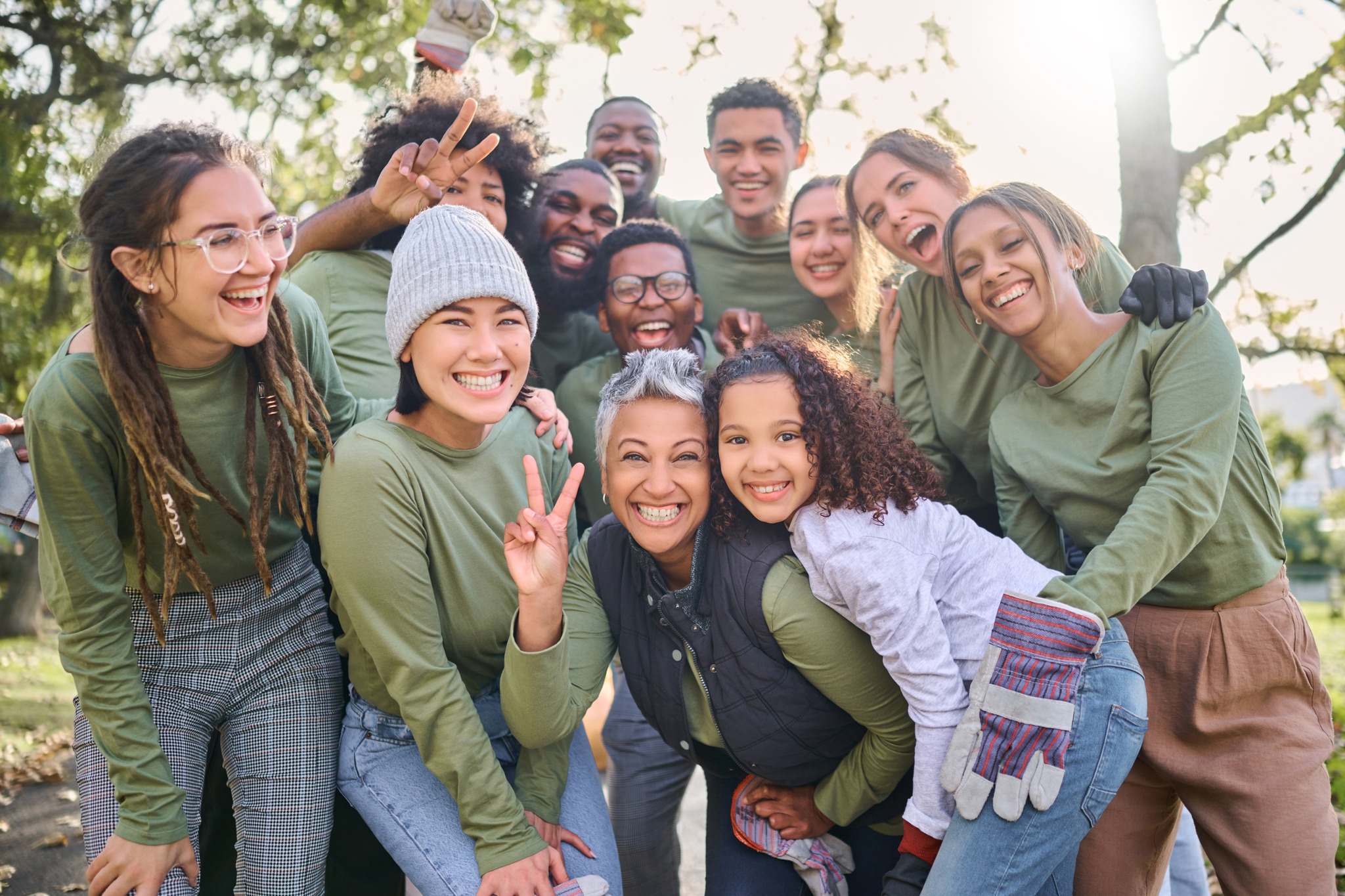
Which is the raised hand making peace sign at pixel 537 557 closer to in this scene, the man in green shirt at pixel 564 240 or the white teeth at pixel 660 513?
the white teeth at pixel 660 513

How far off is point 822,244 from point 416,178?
5.80 ft

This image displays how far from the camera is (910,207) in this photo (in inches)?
149

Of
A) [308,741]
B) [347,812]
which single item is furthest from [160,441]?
[347,812]

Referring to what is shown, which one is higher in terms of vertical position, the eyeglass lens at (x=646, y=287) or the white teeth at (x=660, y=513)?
the eyeglass lens at (x=646, y=287)

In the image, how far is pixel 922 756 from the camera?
2654 millimetres

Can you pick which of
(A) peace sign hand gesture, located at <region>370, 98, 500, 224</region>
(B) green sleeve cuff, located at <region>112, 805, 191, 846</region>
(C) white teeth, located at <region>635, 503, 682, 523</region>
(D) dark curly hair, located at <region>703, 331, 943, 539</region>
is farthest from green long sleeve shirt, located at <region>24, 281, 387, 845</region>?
(D) dark curly hair, located at <region>703, 331, 943, 539</region>

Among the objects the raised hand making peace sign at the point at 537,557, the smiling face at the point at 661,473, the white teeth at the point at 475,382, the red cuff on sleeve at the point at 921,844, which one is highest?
the white teeth at the point at 475,382

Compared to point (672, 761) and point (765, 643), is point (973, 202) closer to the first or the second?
point (765, 643)

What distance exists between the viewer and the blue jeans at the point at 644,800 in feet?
12.8

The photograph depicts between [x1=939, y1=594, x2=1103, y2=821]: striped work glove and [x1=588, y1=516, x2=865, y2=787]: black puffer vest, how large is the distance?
0.45m

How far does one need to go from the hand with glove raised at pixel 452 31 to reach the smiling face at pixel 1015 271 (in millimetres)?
2672

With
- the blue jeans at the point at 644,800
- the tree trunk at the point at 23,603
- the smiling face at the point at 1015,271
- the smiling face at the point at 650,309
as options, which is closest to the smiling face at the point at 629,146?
the smiling face at the point at 650,309

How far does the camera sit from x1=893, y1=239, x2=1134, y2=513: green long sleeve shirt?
3.65 meters

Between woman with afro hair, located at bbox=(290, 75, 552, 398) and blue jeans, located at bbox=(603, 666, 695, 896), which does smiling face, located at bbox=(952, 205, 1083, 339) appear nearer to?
woman with afro hair, located at bbox=(290, 75, 552, 398)
